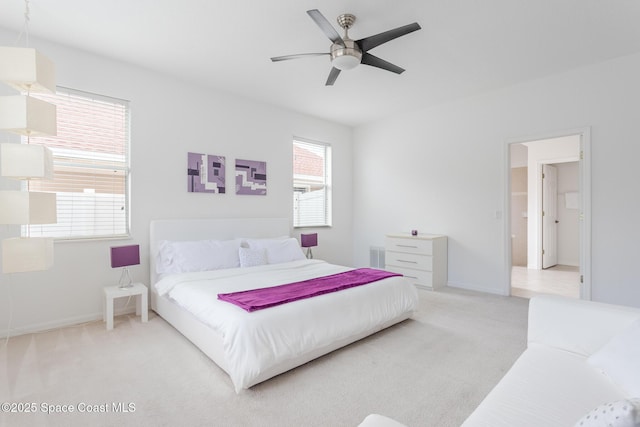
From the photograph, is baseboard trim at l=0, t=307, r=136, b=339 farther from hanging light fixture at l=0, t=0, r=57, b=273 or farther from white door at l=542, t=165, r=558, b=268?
Result: white door at l=542, t=165, r=558, b=268

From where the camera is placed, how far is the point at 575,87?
375 centimetres

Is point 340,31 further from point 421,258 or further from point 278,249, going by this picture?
point 421,258

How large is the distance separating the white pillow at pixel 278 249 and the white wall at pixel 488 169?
6.93 feet

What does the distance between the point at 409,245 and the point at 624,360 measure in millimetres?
3568

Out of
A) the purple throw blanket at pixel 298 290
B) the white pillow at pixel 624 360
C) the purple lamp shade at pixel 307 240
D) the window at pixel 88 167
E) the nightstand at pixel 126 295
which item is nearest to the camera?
the white pillow at pixel 624 360

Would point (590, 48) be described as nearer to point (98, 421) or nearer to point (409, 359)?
point (409, 359)

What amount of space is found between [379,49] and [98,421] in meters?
3.69

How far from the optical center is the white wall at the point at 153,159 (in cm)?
312

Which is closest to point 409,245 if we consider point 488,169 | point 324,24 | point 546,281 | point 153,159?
point 488,169

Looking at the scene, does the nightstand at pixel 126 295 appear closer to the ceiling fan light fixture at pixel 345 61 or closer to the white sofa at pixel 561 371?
the ceiling fan light fixture at pixel 345 61

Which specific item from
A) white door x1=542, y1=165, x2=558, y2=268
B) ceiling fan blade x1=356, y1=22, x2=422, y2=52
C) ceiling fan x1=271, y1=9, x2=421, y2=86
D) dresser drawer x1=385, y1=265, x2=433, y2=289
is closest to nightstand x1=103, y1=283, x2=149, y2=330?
ceiling fan x1=271, y1=9, x2=421, y2=86

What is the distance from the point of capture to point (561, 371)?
1.46 m

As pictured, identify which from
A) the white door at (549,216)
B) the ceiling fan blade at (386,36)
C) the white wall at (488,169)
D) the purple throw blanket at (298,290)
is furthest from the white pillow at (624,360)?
the white door at (549,216)

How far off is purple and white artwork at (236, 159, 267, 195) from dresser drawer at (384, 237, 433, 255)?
2.16 m
